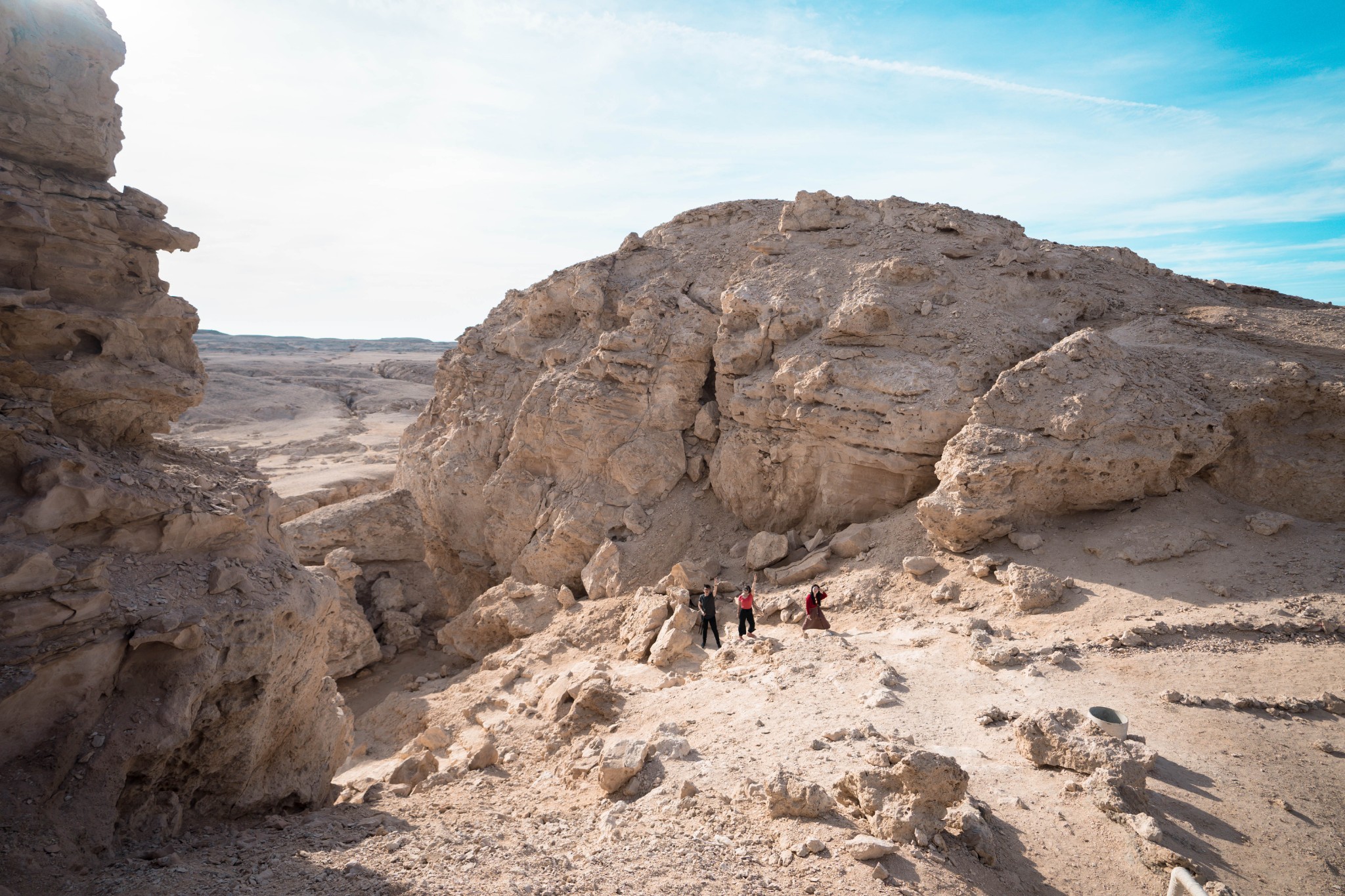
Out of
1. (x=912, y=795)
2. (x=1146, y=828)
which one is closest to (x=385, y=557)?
(x=912, y=795)

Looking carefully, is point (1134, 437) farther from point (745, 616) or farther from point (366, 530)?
point (366, 530)

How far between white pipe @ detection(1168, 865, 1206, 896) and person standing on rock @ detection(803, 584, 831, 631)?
457 cm

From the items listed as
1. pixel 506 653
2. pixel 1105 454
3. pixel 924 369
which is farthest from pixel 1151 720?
pixel 506 653

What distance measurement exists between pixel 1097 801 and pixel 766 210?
37.7 ft

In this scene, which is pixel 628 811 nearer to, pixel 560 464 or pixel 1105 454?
pixel 1105 454

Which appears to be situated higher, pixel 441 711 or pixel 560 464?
pixel 560 464

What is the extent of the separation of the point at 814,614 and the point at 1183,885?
477 cm

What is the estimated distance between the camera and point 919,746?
5492 millimetres

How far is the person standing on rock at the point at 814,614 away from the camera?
27.6ft

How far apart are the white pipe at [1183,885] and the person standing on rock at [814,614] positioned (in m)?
4.57

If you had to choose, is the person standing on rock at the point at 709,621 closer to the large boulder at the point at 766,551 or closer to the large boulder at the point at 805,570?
the large boulder at the point at 805,570

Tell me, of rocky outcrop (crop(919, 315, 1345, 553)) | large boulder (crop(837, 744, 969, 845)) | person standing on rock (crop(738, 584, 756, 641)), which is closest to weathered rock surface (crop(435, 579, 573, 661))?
person standing on rock (crop(738, 584, 756, 641))

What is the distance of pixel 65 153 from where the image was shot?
562 cm

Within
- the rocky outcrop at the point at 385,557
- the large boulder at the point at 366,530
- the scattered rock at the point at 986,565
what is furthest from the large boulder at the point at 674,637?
the large boulder at the point at 366,530
